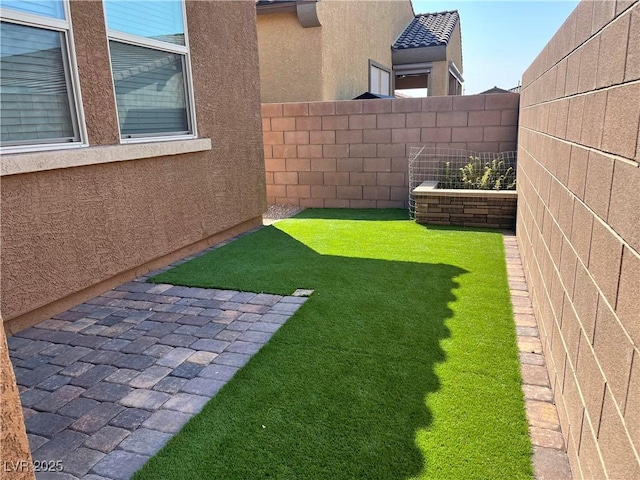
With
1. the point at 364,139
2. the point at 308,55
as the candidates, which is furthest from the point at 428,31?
the point at 364,139

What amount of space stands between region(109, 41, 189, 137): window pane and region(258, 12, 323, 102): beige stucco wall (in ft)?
15.1

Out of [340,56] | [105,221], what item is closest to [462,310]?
[105,221]

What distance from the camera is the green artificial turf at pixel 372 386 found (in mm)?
2139

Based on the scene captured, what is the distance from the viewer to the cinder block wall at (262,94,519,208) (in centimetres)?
737

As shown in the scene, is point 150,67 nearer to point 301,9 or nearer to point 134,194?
point 134,194

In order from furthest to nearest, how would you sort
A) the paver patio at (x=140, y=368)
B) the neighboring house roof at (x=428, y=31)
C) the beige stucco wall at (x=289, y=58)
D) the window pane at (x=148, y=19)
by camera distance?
the neighboring house roof at (x=428, y=31) → the beige stucco wall at (x=289, y=58) → the window pane at (x=148, y=19) → the paver patio at (x=140, y=368)

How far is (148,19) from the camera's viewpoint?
4.80 m

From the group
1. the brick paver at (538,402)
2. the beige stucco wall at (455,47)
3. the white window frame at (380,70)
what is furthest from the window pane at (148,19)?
the beige stucco wall at (455,47)

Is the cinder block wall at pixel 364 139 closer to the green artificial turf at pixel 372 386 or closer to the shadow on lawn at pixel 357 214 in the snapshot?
the shadow on lawn at pixel 357 214

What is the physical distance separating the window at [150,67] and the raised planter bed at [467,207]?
11.4 feet

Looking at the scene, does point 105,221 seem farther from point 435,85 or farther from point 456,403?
point 435,85

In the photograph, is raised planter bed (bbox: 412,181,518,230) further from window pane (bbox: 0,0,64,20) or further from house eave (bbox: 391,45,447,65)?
house eave (bbox: 391,45,447,65)

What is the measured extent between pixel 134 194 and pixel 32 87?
51.8 inches

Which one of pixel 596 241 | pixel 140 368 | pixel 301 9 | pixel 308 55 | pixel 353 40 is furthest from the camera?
pixel 353 40
